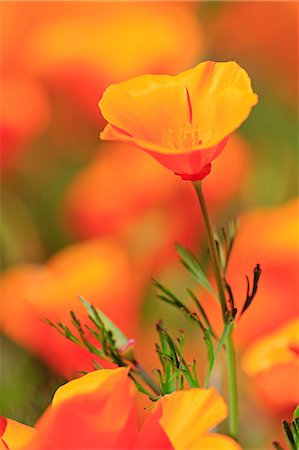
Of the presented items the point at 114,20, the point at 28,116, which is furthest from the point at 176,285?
the point at 114,20

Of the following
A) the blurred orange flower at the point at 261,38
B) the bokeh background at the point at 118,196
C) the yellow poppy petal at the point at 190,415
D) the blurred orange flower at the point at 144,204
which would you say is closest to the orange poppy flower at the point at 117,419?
the yellow poppy petal at the point at 190,415

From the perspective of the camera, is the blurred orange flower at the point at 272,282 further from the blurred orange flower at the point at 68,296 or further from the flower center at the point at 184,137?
the flower center at the point at 184,137

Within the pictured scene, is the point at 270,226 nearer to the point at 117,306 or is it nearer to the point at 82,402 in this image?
the point at 117,306

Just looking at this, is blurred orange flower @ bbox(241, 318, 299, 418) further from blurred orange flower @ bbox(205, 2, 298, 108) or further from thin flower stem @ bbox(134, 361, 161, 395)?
blurred orange flower @ bbox(205, 2, 298, 108)

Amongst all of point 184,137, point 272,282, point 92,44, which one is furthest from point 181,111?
point 92,44

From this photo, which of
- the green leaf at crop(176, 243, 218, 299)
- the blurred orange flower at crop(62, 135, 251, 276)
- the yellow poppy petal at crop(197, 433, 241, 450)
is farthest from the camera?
the blurred orange flower at crop(62, 135, 251, 276)

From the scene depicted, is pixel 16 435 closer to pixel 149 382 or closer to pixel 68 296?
pixel 149 382

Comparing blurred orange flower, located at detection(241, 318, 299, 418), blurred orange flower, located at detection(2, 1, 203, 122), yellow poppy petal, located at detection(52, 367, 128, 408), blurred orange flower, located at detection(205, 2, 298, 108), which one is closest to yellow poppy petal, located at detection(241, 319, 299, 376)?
blurred orange flower, located at detection(241, 318, 299, 418)
